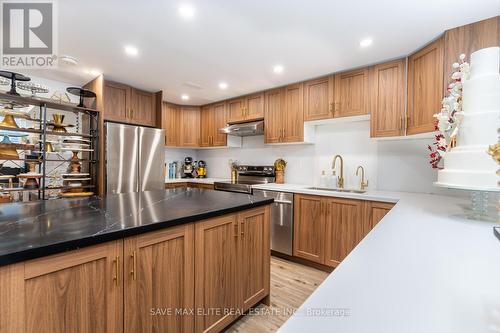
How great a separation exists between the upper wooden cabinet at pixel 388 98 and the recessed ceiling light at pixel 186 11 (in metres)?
2.01

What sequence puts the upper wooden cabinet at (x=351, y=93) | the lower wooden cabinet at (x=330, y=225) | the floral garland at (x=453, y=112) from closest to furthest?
1. the floral garland at (x=453, y=112)
2. the lower wooden cabinet at (x=330, y=225)
3. the upper wooden cabinet at (x=351, y=93)

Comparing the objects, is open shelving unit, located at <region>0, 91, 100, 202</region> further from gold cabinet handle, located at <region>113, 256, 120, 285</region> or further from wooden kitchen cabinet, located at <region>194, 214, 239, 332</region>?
wooden kitchen cabinet, located at <region>194, 214, 239, 332</region>

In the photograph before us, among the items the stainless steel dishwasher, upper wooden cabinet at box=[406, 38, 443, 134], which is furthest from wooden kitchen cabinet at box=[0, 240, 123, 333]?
upper wooden cabinet at box=[406, 38, 443, 134]

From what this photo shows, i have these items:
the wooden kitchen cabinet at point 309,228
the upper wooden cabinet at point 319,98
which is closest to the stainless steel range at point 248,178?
the wooden kitchen cabinet at point 309,228

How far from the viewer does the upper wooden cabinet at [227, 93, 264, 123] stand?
3.48 metres

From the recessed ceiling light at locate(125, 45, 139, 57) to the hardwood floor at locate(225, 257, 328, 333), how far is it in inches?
104

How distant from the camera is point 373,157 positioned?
279 centimetres

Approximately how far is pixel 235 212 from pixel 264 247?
1.66 ft

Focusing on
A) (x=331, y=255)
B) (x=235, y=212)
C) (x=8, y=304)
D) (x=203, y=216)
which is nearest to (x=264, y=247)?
(x=235, y=212)

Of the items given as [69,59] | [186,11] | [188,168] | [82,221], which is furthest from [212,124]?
[82,221]

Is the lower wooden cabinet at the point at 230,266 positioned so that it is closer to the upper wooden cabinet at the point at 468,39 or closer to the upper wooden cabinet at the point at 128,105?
the upper wooden cabinet at the point at 468,39

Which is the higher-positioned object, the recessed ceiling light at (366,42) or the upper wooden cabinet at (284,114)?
the recessed ceiling light at (366,42)

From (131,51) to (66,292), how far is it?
7.26 feet

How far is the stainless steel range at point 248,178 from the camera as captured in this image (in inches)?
132
